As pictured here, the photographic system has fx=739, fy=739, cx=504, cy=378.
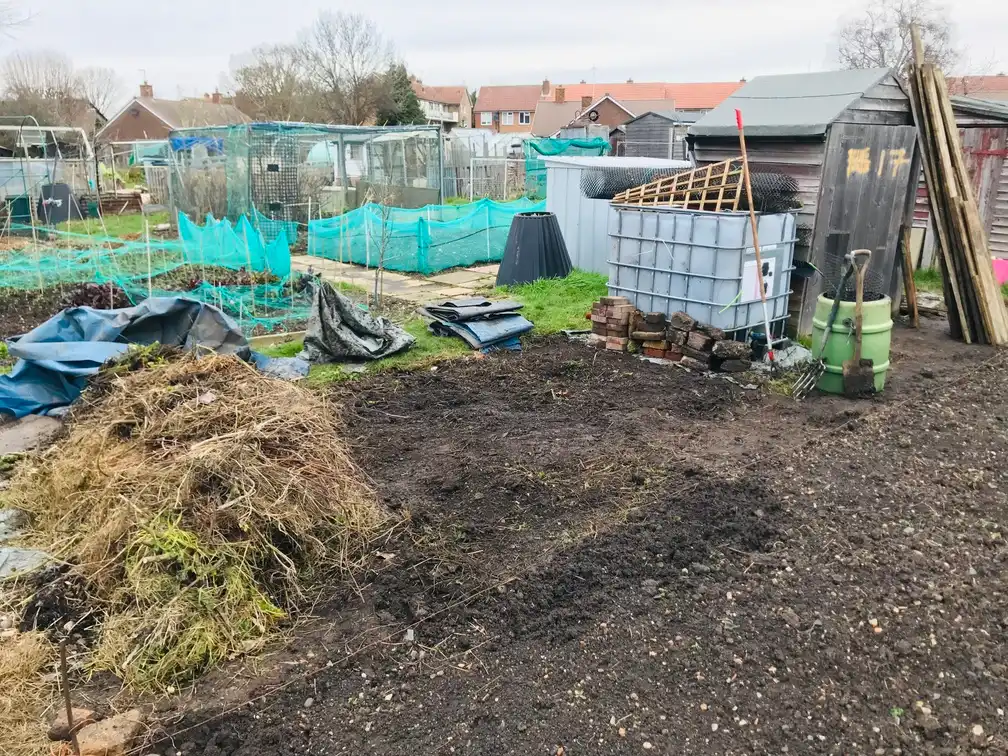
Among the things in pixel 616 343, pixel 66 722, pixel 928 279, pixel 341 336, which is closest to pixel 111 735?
pixel 66 722

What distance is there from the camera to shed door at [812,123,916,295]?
8.03 metres

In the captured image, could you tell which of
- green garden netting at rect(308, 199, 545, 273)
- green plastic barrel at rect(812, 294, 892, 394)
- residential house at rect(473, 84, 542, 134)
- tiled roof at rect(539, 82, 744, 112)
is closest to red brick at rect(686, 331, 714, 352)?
green plastic barrel at rect(812, 294, 892, 394)

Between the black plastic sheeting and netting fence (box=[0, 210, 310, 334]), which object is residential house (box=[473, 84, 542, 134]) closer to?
netting fence (box=[0, 210, 310, 334])

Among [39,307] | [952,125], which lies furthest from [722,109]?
[39,307]

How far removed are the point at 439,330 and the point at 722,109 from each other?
4413 mm

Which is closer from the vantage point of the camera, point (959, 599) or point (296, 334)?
point (959, 599)

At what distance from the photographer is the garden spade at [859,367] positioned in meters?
6.45

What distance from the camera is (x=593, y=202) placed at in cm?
1159

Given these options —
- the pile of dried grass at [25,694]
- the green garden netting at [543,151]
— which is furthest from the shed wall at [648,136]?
the pile of dried grass at [25,694]

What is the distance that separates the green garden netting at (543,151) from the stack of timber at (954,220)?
47.5ft

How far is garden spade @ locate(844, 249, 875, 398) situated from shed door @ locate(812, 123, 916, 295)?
1312 millimetres

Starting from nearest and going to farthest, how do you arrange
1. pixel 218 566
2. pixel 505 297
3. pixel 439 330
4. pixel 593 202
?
1. pixel 218 566
2. pixel 439 330
3. pixel 505 297
4. pixel 593 202

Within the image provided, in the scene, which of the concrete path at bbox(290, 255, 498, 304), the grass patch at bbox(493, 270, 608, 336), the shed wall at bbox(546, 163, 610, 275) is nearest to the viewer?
the grass patch at bbox(493, 270, 608, 336)

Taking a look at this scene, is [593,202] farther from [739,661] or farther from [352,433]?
[739,661]
